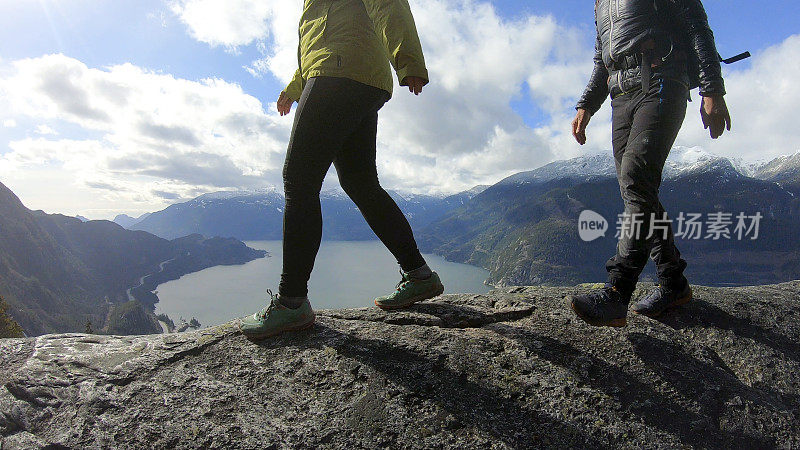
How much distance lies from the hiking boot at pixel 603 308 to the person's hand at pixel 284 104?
308cm

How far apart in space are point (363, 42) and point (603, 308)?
2.64 meters

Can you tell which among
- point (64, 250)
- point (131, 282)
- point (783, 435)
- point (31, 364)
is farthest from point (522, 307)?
point (64, 250)

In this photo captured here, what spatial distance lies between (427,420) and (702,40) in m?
3.46

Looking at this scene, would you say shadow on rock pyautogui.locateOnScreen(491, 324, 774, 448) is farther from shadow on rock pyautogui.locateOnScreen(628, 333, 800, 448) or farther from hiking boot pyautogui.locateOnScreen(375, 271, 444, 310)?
hiking boot pyautogui.locateOnScreen(375, 271, 444, 310)

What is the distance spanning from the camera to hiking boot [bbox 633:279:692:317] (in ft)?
10.6

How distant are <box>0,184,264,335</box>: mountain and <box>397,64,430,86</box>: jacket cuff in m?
117

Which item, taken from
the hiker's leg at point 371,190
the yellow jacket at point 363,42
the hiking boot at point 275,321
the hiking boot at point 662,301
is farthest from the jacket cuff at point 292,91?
the hiking boot at point 662,301

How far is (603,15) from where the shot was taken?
11.8 ft

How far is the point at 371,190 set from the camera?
10.4 ft

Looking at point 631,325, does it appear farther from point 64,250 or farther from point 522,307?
point 64,250

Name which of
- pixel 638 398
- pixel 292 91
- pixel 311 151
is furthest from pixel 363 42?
pixel 638 398

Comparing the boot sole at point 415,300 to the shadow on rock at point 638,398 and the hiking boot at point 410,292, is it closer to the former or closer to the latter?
the hiking boot at point 410,292

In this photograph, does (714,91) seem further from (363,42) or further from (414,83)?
(363,42)

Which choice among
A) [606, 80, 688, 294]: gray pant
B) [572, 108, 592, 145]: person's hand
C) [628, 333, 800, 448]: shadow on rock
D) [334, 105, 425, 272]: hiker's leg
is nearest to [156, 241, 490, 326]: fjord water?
[572, 108, 592, 145]: person's hand
